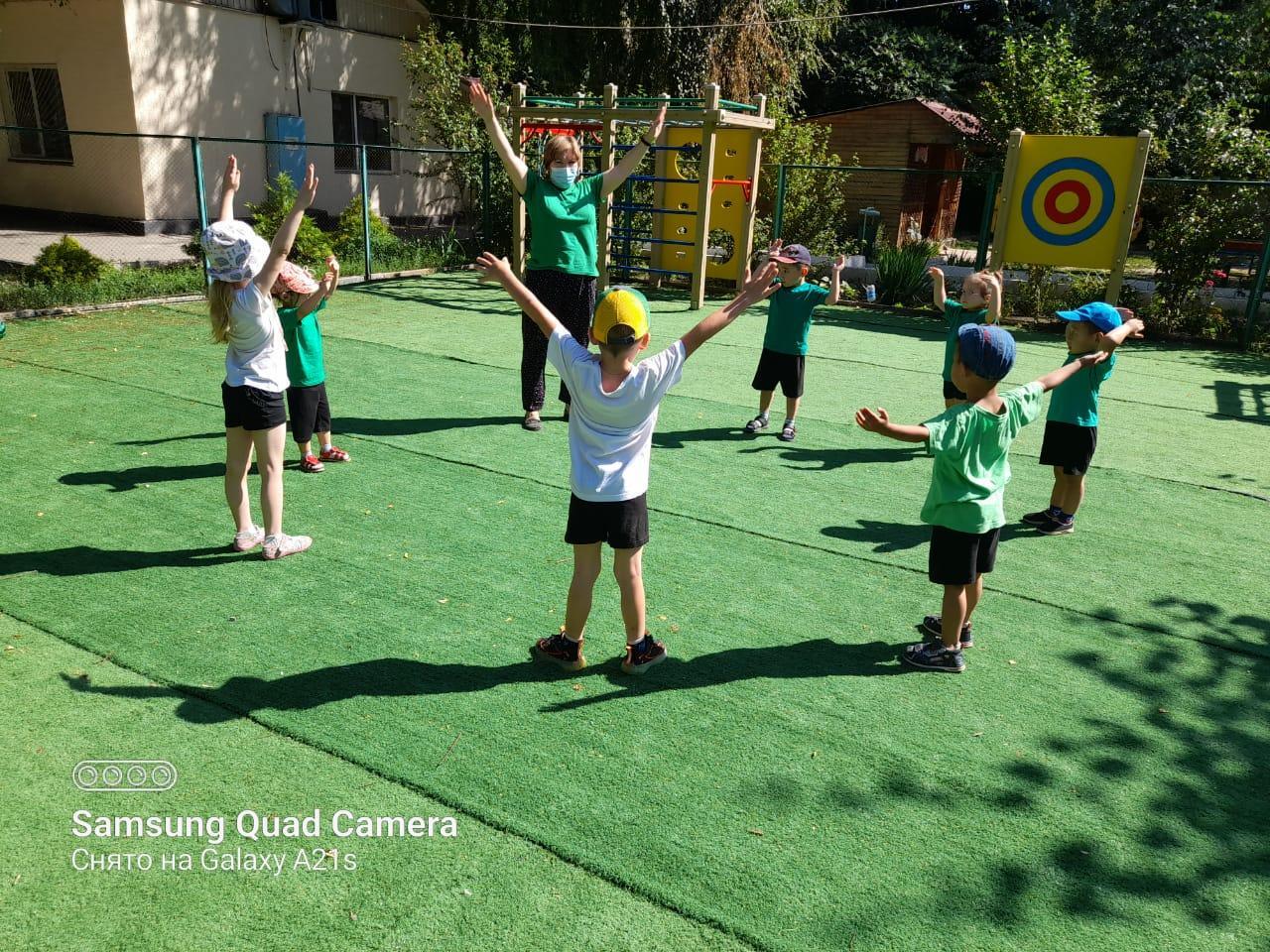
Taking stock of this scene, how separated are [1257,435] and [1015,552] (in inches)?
163

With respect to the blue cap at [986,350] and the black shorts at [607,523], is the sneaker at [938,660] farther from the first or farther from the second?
the black shorts at [607,523]

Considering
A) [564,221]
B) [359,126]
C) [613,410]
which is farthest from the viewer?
[359,126]

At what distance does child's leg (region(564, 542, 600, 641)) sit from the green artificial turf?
21 centimetres

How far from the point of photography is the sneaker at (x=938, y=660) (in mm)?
3865

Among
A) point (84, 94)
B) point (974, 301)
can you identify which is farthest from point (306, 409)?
point (84, 94)

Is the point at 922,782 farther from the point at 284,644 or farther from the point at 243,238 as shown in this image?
the point at 243,238

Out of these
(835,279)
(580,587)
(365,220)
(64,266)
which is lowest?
(580,587)

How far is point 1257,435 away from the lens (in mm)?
7801

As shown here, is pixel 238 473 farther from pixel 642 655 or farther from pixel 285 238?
pixel 642 655

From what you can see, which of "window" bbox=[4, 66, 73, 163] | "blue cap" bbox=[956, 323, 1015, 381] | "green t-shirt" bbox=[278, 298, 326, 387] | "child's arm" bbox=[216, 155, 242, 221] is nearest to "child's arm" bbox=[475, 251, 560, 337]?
"blue cap" bbox=[956, 323, 1015, 381]

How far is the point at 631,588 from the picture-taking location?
140 inches

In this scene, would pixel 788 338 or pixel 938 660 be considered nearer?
pixel 938 660

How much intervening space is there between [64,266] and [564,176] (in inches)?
337

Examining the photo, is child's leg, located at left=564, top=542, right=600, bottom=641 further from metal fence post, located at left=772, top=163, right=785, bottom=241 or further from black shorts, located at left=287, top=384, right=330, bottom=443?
metal fence post, located at left=772, top=163, right=785, bottom=241
